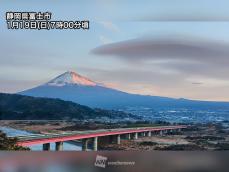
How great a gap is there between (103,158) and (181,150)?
1.50 ft

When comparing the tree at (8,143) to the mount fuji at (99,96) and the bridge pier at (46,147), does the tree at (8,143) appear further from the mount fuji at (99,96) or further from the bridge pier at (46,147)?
the mount fuji at (99,96)

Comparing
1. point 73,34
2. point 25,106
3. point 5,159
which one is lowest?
point 5,159

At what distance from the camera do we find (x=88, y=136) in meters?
4.67

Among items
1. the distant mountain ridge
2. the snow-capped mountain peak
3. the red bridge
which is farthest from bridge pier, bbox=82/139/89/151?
the snow-capped mountain peak

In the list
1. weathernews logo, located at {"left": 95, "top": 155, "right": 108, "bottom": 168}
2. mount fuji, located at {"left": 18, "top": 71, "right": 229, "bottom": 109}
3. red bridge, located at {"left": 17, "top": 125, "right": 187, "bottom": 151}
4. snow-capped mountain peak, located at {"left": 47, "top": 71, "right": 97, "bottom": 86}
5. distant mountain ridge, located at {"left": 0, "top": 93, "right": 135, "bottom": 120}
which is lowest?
weathernews logo, located at {"left": 95, "top": 155, "right": 108, "bottom": 168}

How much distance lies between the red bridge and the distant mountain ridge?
0.29 feet

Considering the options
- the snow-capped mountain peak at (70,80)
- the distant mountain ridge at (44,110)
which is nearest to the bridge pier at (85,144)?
the distant mountain ridge at (44,110)

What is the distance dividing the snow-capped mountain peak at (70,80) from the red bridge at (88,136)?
0.29 m

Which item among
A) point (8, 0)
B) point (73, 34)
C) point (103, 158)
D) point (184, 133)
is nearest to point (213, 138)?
point (184, 133)

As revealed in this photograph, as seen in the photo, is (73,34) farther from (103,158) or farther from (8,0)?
(103,158)

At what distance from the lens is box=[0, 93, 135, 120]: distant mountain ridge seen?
468cm

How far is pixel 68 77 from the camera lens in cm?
464

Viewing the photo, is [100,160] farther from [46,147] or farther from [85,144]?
[46,147]

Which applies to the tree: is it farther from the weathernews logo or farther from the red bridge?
the weathernews logo
